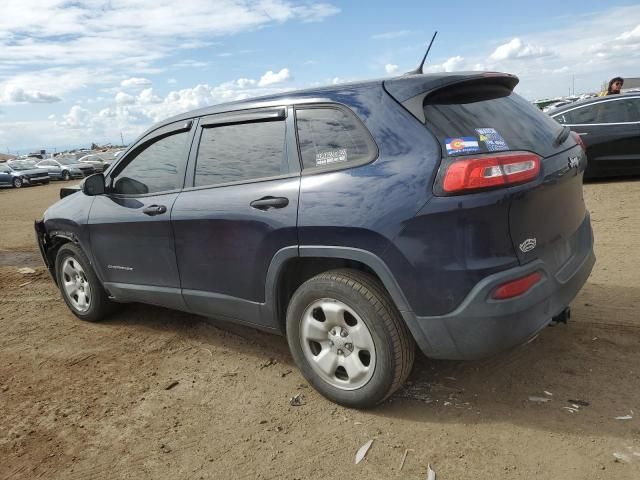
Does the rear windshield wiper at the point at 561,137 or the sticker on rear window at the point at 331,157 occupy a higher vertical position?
the sticker on rear window at the point at 331,157

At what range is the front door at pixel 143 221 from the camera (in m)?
3.82

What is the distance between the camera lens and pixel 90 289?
15.4 ft

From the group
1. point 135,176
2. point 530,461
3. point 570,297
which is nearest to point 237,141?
point 135,176

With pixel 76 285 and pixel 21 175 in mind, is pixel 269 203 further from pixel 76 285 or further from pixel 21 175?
pixel 21 175

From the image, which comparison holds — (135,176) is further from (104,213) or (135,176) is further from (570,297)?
(570,297)

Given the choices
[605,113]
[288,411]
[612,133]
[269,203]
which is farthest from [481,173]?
[605,113]

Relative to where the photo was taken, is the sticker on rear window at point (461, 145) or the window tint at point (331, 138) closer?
the sticker on rear window at point (461, 145)

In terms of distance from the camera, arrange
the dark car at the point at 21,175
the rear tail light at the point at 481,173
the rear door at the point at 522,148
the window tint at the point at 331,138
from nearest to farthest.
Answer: the rear tail light at the point at 481,173 < the rear door at the point at 522,148 < the window tint at the point at 331,138 < the dark car at the point at 21,175

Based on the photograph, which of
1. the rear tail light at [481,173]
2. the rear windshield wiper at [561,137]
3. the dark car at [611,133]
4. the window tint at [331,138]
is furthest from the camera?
the dark car at [611,133]

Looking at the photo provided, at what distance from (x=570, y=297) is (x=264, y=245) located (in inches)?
68.1

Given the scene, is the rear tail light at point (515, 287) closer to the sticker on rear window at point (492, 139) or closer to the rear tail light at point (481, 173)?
the rear tail light at point (481, 173)

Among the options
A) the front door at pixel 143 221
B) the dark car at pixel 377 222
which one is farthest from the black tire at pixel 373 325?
the front door at pixel 143 221

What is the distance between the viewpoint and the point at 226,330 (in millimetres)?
4414

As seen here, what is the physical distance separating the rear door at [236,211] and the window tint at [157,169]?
15 centimetres
